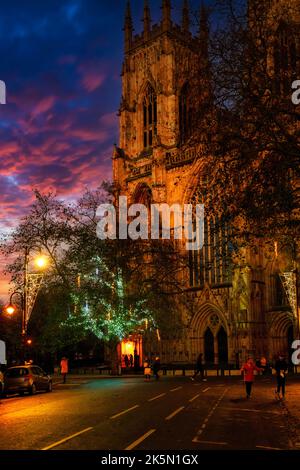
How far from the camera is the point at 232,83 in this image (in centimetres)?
1498

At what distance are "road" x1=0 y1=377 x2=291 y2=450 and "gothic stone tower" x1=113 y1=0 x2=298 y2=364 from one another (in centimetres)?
1654

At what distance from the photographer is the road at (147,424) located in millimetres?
10203

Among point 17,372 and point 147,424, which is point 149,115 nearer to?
point 17,372

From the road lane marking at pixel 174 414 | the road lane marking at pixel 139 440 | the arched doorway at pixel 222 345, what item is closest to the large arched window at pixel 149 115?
the arched doorway at pixel 222 345

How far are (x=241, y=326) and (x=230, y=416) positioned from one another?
99.4 ft

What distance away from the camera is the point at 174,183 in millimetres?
41812

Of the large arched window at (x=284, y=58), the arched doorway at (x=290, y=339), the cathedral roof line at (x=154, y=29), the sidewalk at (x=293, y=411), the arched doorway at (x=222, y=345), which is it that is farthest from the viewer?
the cathedral roof line at (x=154, y=29)

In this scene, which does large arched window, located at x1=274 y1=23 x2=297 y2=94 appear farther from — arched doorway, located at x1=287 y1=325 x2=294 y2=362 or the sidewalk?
arched doorway, located at x1=287 y1=325 x2=294 y2=362

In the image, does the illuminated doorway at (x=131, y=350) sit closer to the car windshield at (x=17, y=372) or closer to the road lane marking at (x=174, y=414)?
the car windshield at (x=17, y=372)

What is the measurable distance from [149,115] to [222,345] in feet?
85.6

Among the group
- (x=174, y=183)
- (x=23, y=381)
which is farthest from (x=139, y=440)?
(x=174, y=183)

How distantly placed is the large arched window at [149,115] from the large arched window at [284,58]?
45426mm

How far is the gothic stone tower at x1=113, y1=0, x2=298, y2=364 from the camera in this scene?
148ft

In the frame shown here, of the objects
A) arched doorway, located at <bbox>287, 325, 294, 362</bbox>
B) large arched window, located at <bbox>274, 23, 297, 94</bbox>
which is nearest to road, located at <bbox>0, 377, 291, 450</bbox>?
large arched window, located at <bbox>274, 23, 297, 94</bbox>
